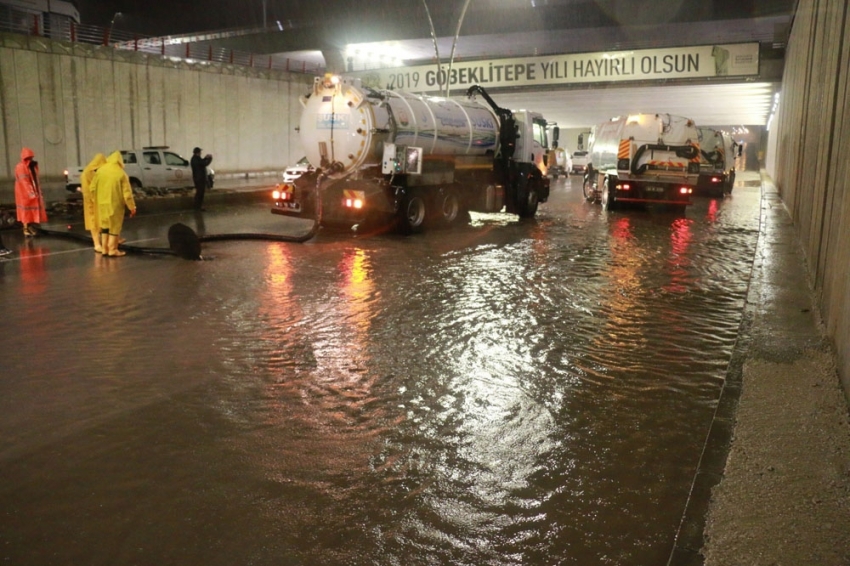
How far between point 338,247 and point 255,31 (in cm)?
3967

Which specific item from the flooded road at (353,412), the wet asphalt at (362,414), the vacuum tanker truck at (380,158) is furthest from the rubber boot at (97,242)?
the vacuum tanker truck at (380,158)

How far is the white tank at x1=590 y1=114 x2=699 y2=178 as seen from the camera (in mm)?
22234

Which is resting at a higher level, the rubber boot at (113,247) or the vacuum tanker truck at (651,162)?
the vacuum tanker truck at (651,162)

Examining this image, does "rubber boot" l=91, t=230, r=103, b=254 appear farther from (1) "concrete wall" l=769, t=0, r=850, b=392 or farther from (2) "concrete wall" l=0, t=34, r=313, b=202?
(2) "concrete wall" l=0, t=34, r=313, b=202

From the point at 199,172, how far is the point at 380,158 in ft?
23.9

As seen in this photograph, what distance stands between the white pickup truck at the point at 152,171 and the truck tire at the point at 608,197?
1370cm

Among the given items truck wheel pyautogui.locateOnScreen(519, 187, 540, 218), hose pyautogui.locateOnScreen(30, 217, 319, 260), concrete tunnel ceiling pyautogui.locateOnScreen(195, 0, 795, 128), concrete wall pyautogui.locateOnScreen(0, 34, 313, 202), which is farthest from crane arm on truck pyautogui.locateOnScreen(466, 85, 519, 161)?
concrete tunnel ceiling pyautogui.locateOnScreen(195, 0, 795, 128)

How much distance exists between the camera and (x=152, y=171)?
2419 cm

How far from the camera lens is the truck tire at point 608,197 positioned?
22969 mm

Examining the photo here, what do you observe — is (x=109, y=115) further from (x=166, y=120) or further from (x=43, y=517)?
(x=43, y=517)

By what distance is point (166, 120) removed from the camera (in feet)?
109

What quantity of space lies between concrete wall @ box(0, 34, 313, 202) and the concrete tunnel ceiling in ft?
22.4

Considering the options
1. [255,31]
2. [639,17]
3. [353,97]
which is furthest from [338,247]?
[255,31]

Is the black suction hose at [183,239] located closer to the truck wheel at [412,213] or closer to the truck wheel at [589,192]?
the truck wheel at [412,213]
